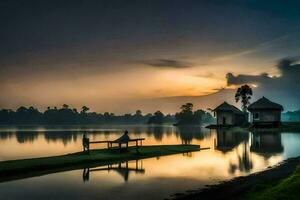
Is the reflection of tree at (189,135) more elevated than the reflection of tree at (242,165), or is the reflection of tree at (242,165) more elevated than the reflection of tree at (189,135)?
the reflection of tree at (242,165)

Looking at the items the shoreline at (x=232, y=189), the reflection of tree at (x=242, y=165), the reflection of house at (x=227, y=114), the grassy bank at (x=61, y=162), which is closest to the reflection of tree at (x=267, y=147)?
the reflection of tree at (x=242, y=165)

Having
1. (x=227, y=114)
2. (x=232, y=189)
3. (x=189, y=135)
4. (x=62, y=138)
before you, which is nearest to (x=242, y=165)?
(x=232, y=189)

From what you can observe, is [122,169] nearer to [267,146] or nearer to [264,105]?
[267,146]

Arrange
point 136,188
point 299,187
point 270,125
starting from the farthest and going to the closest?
point 270,125 < point 136,188 < point 299,187

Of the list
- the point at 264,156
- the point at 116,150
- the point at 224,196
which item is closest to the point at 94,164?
the point at 116,150

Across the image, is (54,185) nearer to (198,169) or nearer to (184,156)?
(198,169)

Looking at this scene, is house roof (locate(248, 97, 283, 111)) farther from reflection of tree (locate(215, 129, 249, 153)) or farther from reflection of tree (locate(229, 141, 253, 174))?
reflection of tree (locate(229, 141, 253, 174))

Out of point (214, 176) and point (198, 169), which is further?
point (198, 169)

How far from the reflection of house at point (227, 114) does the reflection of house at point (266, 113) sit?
1023 cm

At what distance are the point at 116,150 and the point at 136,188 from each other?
14.5 meters

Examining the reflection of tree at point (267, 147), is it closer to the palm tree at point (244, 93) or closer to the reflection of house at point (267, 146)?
the reflection of house at point (267, 146)

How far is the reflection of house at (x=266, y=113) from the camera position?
9081 centimetres

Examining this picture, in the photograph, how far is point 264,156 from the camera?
3559 centimetres

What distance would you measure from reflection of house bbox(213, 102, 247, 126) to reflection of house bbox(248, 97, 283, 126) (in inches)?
403
